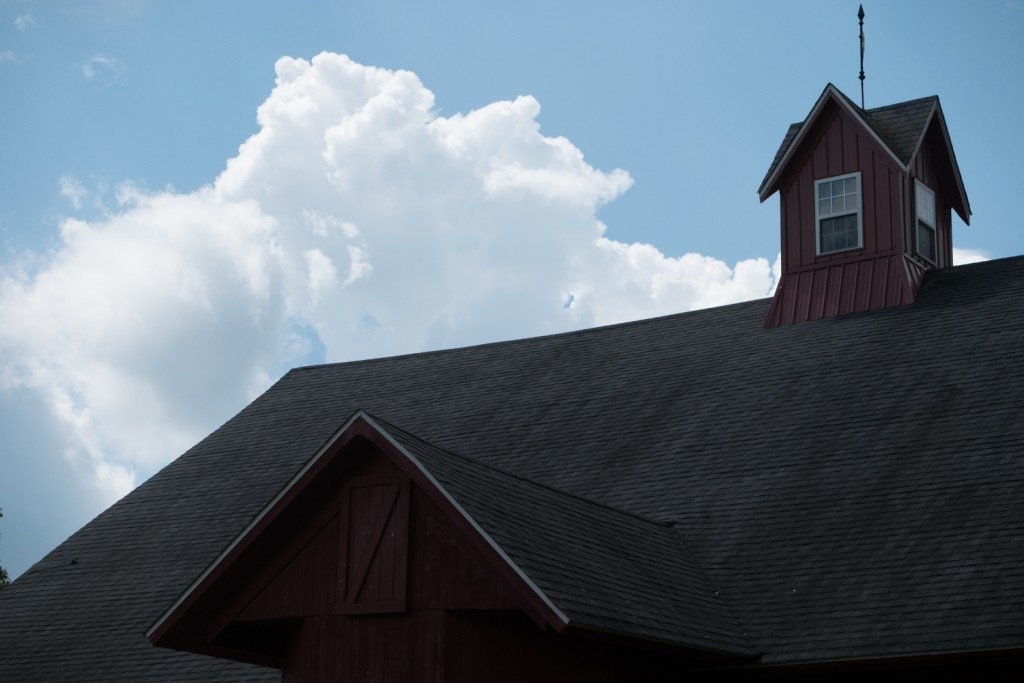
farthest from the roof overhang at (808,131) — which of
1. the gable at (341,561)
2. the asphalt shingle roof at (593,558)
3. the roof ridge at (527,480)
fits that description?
the gable at (341,561)

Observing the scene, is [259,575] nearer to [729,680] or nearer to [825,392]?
[729,680]

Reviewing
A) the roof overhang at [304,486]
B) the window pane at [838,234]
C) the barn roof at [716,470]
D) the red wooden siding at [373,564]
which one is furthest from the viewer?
the window pane at [838,234]

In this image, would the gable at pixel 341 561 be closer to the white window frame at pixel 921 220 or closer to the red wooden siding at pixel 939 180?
the white window frame at pixel 921 220

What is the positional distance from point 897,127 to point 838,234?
2.09m

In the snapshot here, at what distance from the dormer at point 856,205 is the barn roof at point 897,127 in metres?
0.02

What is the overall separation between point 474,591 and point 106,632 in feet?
26.8

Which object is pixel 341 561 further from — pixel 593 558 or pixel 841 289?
pixel 841 289

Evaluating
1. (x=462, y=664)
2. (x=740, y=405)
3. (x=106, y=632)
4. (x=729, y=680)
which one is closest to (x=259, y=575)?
(x=462, y=664)

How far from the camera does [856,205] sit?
69.2ft

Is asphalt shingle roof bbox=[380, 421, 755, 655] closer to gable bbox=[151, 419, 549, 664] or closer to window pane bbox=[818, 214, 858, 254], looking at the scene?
gable bbox=[151, 419, 549, 664]

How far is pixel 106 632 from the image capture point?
1852 centimetres

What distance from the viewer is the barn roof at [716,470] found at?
1343 cm

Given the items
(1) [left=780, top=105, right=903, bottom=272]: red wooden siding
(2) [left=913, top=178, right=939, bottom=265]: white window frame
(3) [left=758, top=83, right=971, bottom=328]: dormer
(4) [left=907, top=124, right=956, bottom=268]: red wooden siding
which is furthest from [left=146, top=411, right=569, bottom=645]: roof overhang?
(4) [left=907, top=124, right=956, bottom=268]: red wooden siding

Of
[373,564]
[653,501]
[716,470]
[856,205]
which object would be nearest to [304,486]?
[373,564]
